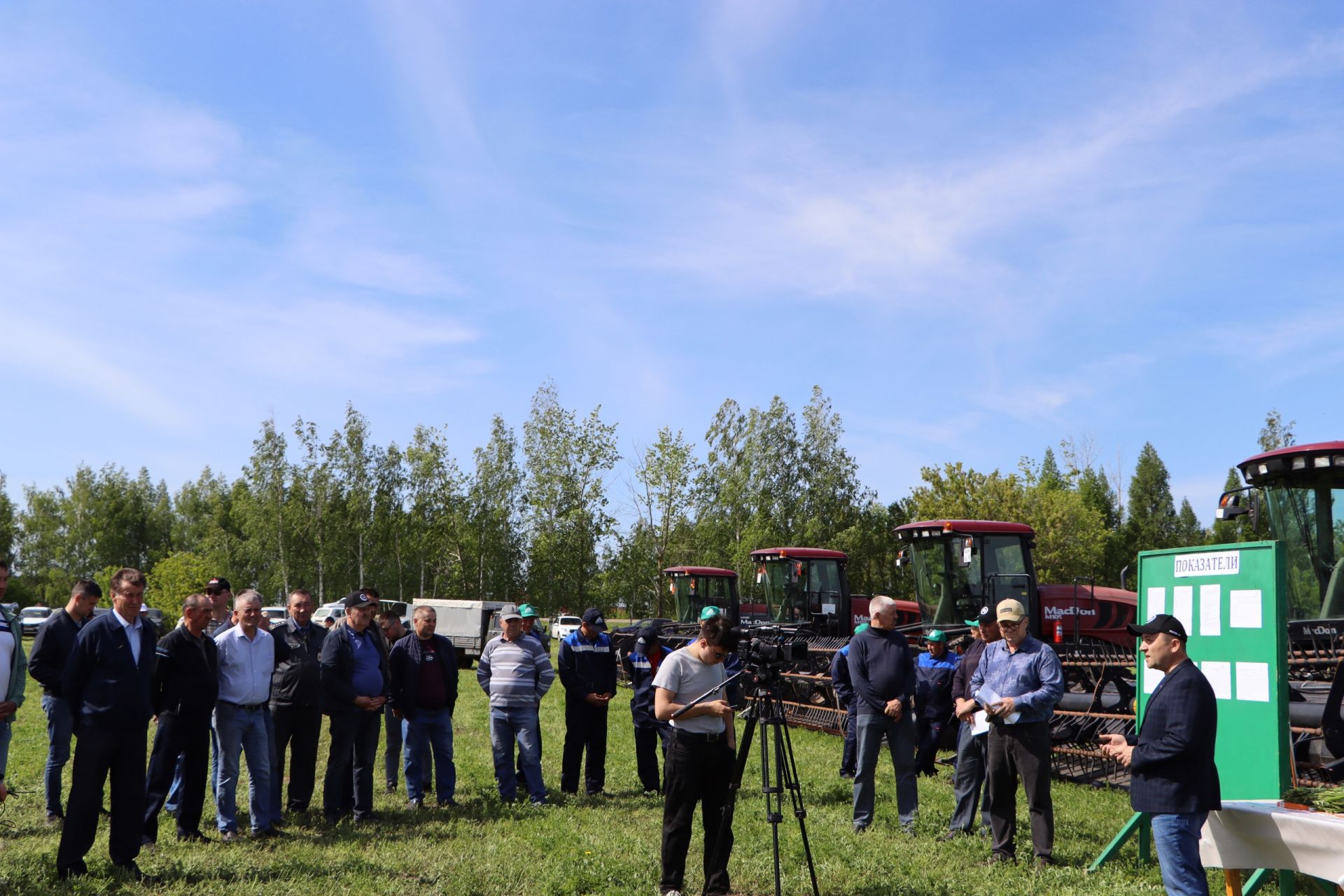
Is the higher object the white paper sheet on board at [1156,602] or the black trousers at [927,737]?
the white paper sheet on board at [1156,602]

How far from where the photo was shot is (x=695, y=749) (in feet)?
19.0

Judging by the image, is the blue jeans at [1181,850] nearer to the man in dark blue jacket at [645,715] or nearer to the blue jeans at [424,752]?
the man in dark blue jacket at [645,715]

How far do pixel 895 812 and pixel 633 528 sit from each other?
3592 cm

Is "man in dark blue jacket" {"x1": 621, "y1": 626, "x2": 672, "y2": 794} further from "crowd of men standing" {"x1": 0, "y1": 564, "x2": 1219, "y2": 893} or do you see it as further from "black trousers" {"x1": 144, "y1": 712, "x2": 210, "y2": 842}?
"black trousers" {"x1": 144, "y1": 712, "x2": 210, "y2": 842}

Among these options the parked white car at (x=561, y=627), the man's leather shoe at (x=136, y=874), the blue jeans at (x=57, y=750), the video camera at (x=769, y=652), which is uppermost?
the video camera at (x=769, y=652)

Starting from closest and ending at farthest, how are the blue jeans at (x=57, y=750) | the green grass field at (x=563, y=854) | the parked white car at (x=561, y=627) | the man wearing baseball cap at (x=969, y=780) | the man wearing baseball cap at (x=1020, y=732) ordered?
1. the green grass field at (x=563, y=854)
2. the man wearing baseball cap at (x=1020, y=732)
3. the man wearing baseball cap at (x=969, y=780)
4. the blue jeans at (x=57, y=750)
5. the parked white car at (x=561, y=627)

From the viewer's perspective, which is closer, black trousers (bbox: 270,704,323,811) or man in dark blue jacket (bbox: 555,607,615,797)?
black trousers (bbox: 270,704,323,811)

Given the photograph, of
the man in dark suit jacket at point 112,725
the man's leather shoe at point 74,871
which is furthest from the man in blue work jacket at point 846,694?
the man's leather shoe at point 74,871

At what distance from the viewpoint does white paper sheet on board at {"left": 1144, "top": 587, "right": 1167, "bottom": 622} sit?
21.3 ft

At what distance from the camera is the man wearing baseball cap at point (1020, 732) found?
6680 mm

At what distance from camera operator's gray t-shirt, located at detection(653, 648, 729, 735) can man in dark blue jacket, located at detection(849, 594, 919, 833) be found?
2.36m

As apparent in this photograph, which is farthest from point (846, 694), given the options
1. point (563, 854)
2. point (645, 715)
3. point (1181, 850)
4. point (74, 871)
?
point (74, 871)

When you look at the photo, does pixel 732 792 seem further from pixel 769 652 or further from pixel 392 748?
pixel 392 748

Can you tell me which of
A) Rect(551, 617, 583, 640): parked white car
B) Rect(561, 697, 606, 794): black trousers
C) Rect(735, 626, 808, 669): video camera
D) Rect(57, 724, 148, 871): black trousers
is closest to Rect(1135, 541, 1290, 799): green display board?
Rect(735, 626, 808, 669): video camera
